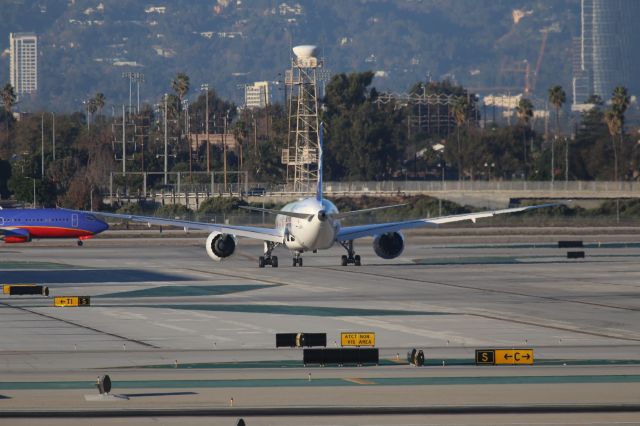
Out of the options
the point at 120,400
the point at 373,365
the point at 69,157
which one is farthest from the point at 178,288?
the point at 69,157

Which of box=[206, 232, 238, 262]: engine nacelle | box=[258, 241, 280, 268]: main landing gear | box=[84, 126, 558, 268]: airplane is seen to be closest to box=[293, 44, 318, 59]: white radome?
box=[84, 126, 558, 268]: airplane

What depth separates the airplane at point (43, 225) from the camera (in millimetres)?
100812

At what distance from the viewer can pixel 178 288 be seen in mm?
61656

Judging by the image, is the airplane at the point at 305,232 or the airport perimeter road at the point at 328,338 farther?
the airplane at the point at 305,232

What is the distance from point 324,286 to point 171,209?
8858 centimetres

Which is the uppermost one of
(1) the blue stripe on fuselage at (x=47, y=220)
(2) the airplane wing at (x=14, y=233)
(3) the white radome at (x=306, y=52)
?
(3) the white radome at (x=306, y=52)

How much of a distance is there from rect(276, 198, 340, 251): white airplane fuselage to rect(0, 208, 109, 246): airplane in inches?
1366

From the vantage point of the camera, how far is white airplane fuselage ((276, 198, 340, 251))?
217 feet

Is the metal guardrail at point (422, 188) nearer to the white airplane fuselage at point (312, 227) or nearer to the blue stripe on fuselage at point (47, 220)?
the blue stripe on fuselage at point (47, 220)

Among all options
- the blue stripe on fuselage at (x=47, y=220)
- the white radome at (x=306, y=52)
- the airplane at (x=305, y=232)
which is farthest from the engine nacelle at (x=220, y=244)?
the white radome at (x=306, y=52)

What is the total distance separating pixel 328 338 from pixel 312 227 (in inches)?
962

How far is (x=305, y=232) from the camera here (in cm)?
6731

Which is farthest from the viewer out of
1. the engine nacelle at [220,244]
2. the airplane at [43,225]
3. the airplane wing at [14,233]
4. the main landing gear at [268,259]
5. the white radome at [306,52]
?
the white radome at [306,52]

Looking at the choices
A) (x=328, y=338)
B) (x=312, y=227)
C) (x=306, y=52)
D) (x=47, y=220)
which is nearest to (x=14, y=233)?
(x=47, y=220)
